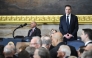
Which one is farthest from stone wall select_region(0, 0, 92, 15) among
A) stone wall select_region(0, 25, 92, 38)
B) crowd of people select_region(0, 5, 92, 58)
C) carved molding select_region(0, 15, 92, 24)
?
crowd of people select_region(0, 5, 92, 58)

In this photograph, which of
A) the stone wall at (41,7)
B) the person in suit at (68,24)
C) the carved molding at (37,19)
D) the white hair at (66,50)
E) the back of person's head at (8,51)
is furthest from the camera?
the stone wall at (41,7)

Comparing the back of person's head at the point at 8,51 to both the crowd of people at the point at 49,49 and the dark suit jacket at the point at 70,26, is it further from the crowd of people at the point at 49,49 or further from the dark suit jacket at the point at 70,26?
the dark suit jacket at the point at 70,26

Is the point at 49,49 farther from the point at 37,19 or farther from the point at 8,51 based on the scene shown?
the point at 37,19

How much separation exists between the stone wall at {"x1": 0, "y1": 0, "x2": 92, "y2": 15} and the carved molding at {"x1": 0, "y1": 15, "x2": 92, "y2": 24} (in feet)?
0.79

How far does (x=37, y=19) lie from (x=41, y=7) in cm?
70

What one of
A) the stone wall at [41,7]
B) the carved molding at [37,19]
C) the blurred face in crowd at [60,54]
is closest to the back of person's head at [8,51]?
the blurred face in crowd at [60,54]

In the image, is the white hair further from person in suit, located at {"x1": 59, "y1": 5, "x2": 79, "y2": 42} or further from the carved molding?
the carved molding

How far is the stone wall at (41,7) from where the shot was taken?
1348cm

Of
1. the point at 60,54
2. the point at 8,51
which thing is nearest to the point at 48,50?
the point at 60,54

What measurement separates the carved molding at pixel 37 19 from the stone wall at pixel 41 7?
9.4 inches

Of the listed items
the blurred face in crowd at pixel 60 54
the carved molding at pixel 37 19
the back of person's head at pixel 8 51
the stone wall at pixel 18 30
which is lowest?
the stone wall at pixel 18 30

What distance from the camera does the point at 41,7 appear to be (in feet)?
45.4

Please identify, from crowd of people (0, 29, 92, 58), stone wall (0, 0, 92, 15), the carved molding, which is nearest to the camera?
crowd of people (0, 29, 92, 58)

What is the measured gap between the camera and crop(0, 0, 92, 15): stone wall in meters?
13.5
